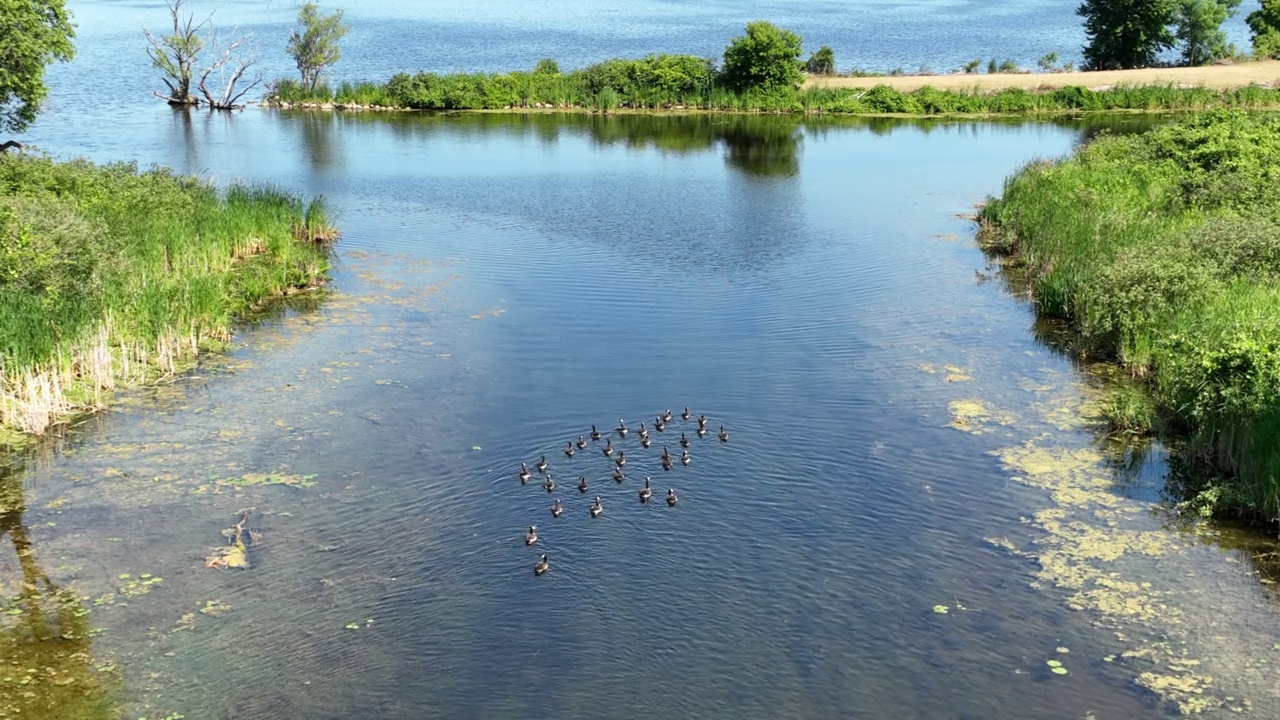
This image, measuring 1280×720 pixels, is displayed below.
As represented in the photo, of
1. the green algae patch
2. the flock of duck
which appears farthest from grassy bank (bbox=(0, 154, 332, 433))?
the flock of duck

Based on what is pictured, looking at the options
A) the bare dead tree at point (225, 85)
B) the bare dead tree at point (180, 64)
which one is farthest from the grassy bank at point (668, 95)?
the bare dead tree at point (180, 64)

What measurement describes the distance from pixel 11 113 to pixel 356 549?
87.1ft

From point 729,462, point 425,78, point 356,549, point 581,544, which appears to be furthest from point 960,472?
point 425,78

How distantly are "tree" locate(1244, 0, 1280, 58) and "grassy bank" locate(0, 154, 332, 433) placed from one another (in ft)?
239

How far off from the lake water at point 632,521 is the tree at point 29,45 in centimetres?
1007

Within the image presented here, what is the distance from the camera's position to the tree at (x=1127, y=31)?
79.6 m

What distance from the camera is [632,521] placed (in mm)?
19203

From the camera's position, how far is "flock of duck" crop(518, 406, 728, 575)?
19516mm

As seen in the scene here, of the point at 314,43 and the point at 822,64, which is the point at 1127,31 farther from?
the point at 314,43

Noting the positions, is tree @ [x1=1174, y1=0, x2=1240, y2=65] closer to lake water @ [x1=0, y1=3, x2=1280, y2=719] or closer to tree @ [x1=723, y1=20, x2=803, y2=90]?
tree @ [x1=723, y1=20, x2=803, y2=90]

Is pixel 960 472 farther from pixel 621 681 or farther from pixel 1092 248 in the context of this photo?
pixel 1092 248

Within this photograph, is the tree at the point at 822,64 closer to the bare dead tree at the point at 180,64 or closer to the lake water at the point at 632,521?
the bare dead tree at the point at 180,64

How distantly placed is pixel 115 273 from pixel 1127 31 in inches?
2872

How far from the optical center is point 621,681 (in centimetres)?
1519
